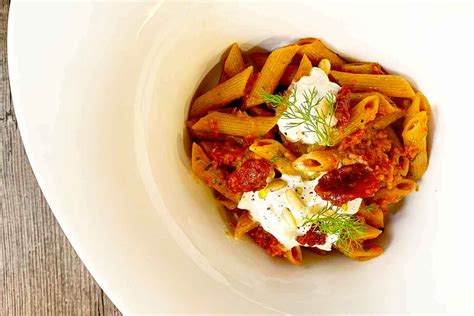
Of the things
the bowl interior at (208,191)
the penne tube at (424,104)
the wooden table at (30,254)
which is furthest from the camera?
the wooden table at (30,254)

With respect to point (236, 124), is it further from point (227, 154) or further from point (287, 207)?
point (287, 207)

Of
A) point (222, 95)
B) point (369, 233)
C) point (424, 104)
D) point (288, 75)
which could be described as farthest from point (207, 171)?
point (424, 104)

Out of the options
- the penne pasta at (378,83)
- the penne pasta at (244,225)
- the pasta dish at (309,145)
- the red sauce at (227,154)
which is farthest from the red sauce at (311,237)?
the penne pasta at (378,83)

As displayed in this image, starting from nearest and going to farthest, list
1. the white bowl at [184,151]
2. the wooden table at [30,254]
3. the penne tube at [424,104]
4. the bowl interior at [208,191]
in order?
the white bowl at [184,151]
the bowl interior at [208,191]
the penne tube at [424,104]
the wooden table at [30,254]

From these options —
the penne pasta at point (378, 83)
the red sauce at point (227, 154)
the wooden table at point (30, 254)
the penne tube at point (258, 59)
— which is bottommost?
the wooden table at point (30, 254)

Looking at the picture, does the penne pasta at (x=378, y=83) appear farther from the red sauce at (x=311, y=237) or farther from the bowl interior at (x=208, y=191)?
the red sauce at (x=311, y=237)

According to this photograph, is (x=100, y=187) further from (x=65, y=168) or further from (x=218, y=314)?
(x=218, y=314)
